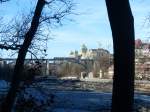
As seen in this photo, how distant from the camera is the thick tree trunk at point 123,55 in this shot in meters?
8.84

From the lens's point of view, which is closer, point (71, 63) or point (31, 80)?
point (31, 80)

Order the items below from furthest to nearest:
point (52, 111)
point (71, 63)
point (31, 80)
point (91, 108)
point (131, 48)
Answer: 1. point (71, 63)
2. point (91, 108)
3. point (52, 111)
4. point (31, 80)
5. point (131, 48)

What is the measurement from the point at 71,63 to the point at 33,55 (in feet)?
216

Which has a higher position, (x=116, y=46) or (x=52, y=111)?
(x=116, y=46)

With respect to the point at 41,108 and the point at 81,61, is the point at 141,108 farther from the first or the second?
the point at 81,61

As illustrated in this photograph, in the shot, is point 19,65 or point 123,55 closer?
point 123,55

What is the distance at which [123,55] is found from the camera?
29.0 ft

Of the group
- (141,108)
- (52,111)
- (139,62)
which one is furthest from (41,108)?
(139,62)

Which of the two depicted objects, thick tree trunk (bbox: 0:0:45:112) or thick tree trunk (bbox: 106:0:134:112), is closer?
thick tree trunk (bbox: 106:0:134:112)

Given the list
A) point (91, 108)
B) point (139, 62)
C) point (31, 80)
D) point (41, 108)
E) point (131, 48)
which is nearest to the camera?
point (131, 48)

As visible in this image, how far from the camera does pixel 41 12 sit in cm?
1644

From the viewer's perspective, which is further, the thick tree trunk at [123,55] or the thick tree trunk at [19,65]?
the thick tree trunk at [19,65]

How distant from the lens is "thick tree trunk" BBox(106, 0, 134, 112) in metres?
8.84

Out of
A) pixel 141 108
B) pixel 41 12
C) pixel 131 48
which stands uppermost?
pixel 41 12
